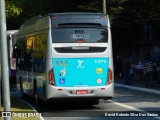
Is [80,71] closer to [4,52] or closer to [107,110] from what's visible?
[107,110]

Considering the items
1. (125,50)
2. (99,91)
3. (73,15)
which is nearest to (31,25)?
(73,15)

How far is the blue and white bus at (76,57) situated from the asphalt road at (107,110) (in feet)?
1.90

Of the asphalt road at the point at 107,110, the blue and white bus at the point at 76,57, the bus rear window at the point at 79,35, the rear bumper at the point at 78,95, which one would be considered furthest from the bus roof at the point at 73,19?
the asphalt road at the point at 107,110

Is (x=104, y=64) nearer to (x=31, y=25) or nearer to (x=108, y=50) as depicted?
(x=108, y=50)

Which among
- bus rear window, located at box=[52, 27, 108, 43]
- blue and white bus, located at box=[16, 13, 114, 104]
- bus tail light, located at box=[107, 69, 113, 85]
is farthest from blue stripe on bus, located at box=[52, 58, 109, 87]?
bus rear window, located at box=[52, 27, 108, 43]

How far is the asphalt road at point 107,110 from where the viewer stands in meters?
14.9

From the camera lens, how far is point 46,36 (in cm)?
1688

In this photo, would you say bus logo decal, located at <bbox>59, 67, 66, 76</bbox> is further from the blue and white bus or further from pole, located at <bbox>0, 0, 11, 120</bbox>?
pole, located at <bbox>0, 0, 11, 120</bbox>

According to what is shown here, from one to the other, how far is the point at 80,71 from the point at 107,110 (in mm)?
1575

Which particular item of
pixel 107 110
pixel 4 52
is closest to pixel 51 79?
pixel 107 110

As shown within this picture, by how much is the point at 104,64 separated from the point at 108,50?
52 cm

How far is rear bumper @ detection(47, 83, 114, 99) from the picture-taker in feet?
54.1

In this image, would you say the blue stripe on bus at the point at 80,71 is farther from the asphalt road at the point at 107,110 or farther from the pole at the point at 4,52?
the pole at the point at 4,52

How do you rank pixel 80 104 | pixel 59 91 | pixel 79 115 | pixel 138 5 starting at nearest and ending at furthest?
pixel 79 115
pixel 59 91
pixel 80 104
pixel 138 5
